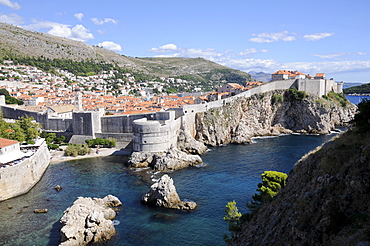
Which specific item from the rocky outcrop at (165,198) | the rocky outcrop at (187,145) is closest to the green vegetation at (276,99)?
the rocky outcrop at (187,145)

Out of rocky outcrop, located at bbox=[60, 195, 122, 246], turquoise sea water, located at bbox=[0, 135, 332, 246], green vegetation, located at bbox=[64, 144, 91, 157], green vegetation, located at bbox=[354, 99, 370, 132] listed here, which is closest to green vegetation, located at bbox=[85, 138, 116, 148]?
green vegetation, located at bbox=[64, 144, 91, 157]

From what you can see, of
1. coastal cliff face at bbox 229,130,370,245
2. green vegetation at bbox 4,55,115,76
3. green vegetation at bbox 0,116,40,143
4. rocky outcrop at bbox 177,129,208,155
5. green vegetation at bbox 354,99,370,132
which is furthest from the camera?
green vegetation at bbox 4,55,115,76

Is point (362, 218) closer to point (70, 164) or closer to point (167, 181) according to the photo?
point (167, 181)

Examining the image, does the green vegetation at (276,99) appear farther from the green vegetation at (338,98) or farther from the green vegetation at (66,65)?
the green vegetation at (66,65)

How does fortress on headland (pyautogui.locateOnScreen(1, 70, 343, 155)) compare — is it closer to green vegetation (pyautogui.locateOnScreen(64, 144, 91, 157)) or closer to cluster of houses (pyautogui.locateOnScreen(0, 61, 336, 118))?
cluster of houses (pyautogui.locateOnScreen(0, 61, 336, 118))

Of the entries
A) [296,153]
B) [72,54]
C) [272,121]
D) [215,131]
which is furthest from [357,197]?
[72,54]

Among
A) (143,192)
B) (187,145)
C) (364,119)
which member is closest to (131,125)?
(187,145)
